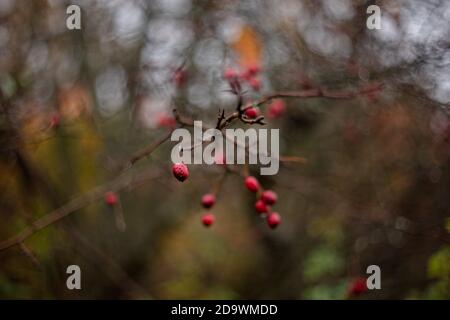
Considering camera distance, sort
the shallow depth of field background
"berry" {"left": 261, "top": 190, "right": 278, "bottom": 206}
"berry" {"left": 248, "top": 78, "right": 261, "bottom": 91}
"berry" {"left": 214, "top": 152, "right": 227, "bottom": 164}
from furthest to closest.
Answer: the shallow depth of field background → "berry" {"left": 248, "top": 78, "right": 261, "bottom": 91} → "berry" {"left": 261, "top": 190, "right": 278, "bottom": 206} → "berry" {"left": 214, "top": 152, "right": 227, "bottom": 164}

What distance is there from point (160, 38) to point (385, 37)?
197 centimetres

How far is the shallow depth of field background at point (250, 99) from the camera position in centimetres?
317

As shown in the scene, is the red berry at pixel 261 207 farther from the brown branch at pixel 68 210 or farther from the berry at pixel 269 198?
the brown branch at pixel 68 210

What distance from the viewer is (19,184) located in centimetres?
365

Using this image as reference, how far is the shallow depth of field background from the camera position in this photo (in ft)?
10.4

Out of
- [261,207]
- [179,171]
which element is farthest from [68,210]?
[179,171]

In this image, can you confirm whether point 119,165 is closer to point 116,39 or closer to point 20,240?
point 20,240

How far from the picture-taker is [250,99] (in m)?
3.12

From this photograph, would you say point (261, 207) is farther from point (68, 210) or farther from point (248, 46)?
point (248, 46)

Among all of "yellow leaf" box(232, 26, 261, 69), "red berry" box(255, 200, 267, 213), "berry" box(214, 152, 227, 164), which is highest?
"yellow leaf" box(232, 26, 261, 69)

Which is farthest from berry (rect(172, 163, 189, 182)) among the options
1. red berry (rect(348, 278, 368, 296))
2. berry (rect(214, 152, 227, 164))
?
red berry (rect(348, 278, 368, 296))

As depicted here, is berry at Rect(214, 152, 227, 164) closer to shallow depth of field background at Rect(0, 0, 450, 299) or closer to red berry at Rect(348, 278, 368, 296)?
shallow depth of field background at Rect(0, 0, 450, 299)

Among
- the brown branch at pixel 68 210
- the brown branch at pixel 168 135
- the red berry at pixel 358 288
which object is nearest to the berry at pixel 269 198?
the brown branch at pixel 168 135
